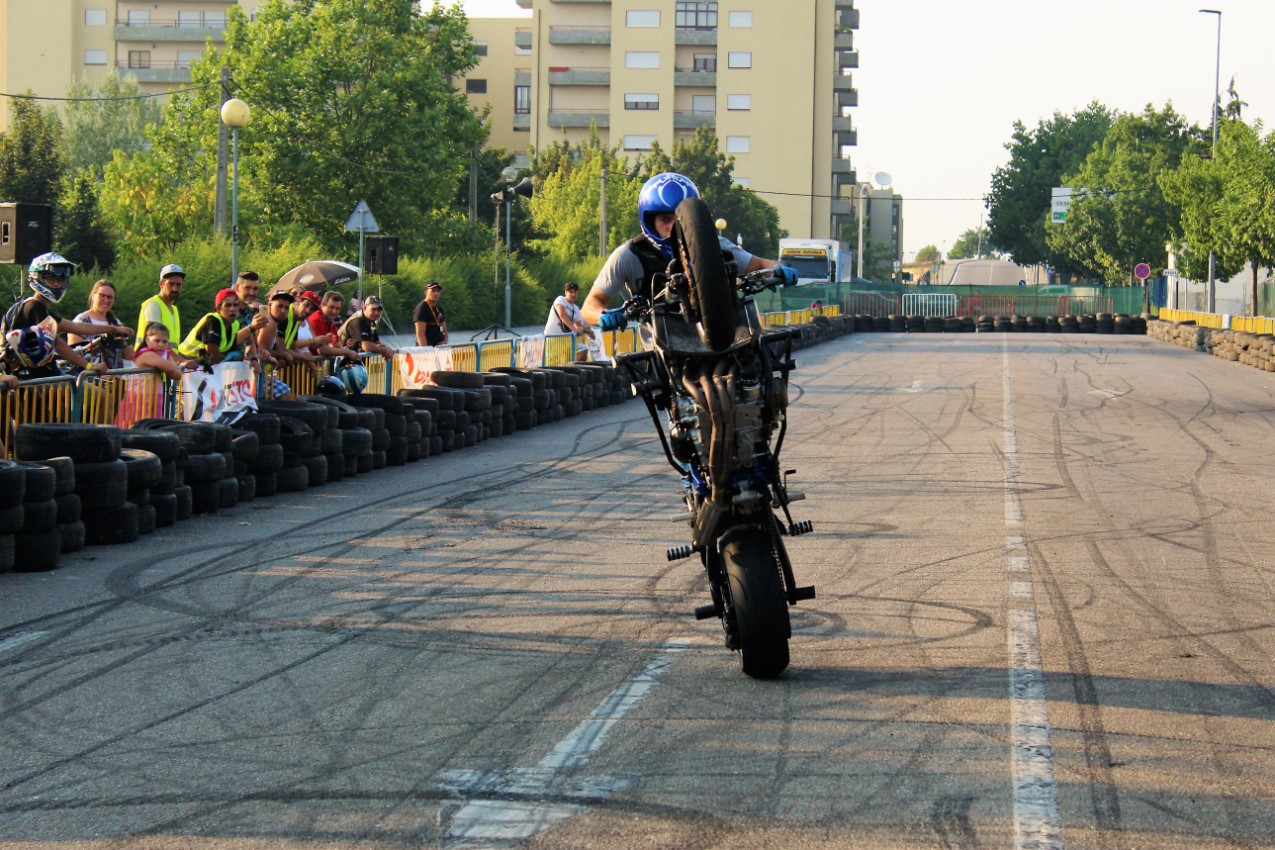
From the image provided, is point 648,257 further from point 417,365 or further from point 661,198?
point 417,365

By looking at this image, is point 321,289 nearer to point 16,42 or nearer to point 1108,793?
point 1108,793

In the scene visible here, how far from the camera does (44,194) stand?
5709cm

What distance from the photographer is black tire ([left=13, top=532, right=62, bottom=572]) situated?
9297 mm

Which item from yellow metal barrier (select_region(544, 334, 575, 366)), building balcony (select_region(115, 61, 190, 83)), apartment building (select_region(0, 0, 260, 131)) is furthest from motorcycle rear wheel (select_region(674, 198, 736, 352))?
building balcony (select_region(115, 61, 190, 83))

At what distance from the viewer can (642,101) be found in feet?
372

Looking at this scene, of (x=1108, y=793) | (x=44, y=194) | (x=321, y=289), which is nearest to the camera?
(x=1108, y=793)

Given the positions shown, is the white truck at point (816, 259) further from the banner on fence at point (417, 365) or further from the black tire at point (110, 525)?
the black tire at point (110, 525)

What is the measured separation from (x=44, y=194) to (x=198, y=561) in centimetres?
5156

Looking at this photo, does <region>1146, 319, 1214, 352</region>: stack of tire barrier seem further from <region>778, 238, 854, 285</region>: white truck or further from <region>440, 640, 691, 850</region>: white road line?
<region>440, 640, 691, 850</region>: white road line

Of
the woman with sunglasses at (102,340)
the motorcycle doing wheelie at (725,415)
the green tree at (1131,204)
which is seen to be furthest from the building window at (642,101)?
the motorcycle doing wheelie at (725,415)

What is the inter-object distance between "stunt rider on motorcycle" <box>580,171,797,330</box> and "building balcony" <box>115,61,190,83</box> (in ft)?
349

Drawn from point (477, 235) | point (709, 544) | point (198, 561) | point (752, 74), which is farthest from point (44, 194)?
point (752, 74)

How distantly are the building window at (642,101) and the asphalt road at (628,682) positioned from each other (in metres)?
103

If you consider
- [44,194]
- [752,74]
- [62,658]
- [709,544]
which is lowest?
[62,658]
